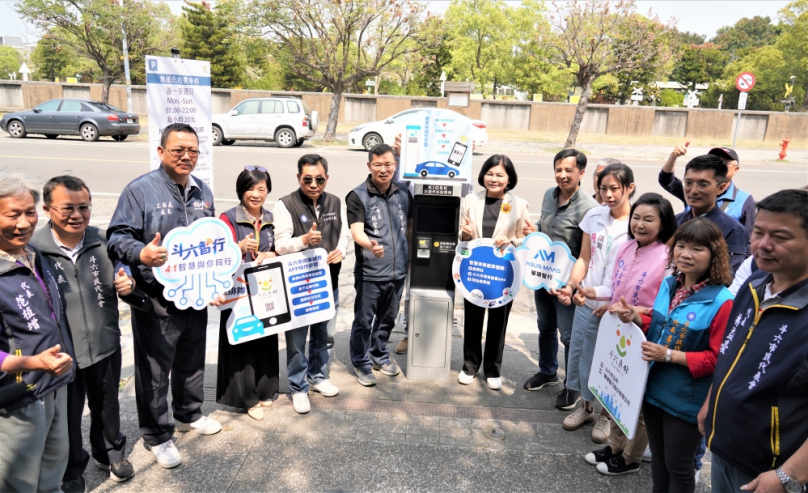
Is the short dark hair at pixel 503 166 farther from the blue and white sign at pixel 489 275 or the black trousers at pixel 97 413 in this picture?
the black trousers at pixel 97 413

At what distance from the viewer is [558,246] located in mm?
3922

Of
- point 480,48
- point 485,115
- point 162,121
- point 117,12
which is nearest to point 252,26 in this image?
point 117,12

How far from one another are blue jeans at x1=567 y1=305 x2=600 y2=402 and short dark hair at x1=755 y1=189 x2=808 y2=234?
1604 mm

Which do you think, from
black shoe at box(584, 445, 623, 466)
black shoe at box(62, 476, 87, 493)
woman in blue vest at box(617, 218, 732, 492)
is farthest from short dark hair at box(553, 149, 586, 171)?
black shoe at box(62, 476, 87, 493)

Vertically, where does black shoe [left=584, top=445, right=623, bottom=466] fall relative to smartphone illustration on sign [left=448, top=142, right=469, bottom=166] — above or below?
below

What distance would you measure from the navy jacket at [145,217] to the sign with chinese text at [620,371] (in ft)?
8.50

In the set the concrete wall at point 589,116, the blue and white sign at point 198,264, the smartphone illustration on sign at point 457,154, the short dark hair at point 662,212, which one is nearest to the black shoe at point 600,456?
the short dark hair at point 662,212

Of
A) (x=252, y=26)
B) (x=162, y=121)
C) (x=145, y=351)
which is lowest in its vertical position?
(x=145, y=351)

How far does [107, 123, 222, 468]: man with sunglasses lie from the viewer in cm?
308

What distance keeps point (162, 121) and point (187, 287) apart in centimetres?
177

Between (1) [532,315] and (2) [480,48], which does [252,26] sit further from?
(2) [480,48]

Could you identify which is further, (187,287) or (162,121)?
(162,121)

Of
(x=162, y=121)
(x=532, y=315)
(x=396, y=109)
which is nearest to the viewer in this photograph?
(x=162, y=121)

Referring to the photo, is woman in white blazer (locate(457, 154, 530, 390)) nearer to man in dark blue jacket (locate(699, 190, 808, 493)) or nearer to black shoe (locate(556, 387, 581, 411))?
black shoe (locate(556, 387, 581, 411))
